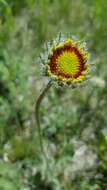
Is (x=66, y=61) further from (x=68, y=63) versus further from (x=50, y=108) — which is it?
(x=50, y=108)

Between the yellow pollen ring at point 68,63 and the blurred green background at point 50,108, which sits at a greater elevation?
the blurred green background at point 50,108

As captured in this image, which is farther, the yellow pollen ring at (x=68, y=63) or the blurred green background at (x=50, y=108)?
the blurred green background at (x=50, y=108)

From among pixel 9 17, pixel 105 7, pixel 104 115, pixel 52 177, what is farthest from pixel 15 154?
pixel 105 7

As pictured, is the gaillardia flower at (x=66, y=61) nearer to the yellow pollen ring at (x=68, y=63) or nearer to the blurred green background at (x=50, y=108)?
the yellow pollen ring at (x=68, y=63)

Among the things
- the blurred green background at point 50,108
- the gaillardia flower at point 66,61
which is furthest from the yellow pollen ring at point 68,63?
the blurred green background at point 50,108

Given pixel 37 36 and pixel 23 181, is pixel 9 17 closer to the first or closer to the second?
pixel 37 36

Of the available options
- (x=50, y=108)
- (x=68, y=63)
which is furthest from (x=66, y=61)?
(x=50, y=108)
